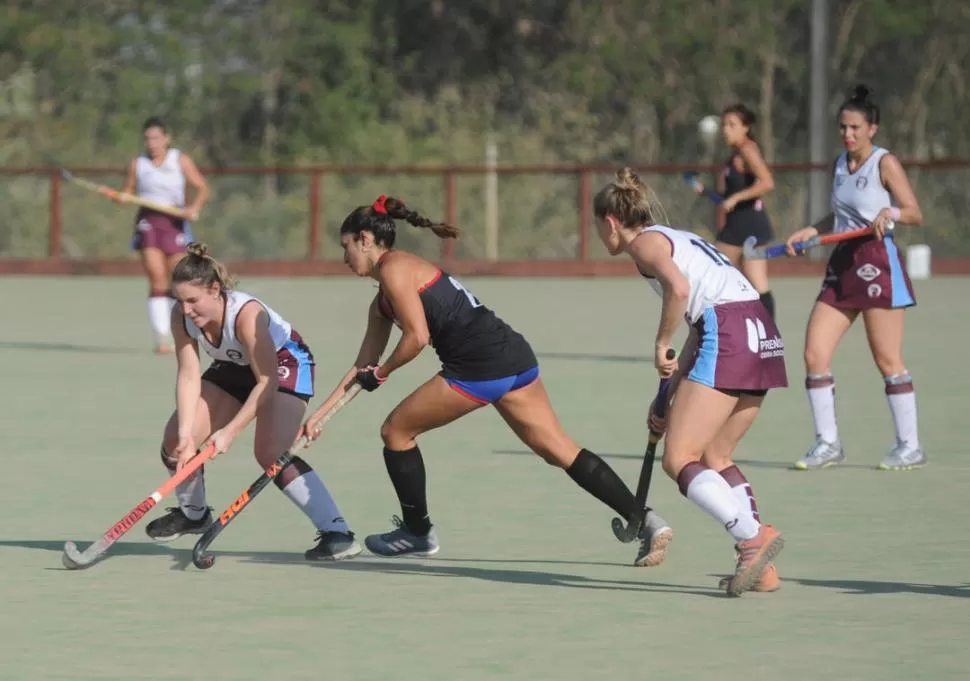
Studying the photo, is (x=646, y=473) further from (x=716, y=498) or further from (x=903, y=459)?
(x=903, y=459)

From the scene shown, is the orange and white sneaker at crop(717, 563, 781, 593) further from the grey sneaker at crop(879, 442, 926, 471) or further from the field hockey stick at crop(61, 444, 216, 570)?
the grey sneaker at crop(879, 442, 926, 471)

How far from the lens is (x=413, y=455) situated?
6.85 meters

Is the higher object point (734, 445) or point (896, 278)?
point (896, 278)

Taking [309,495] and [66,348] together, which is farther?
[66,348]

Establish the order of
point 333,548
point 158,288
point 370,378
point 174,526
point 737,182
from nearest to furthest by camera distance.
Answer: point 370,378, point 333,548, point 174,526, point 737,182, point 158,288

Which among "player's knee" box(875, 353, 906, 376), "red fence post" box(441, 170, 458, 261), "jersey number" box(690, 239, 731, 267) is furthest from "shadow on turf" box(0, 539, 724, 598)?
"red fence post" box(441, 170, 458, 261)

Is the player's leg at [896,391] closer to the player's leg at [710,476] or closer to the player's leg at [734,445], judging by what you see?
the player's leg at [734,445]

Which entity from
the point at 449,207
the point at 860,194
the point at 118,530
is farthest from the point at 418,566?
the point at 449,207

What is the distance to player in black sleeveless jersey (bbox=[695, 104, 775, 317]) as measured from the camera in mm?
12727

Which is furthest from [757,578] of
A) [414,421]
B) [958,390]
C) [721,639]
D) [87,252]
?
[87,252]

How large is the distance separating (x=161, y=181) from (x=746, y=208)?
4.20m

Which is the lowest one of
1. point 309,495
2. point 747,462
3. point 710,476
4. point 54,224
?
point 54,224

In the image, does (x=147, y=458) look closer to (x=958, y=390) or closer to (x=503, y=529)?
(x=503, y=529)

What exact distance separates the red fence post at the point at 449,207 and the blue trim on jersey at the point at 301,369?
18.0m
